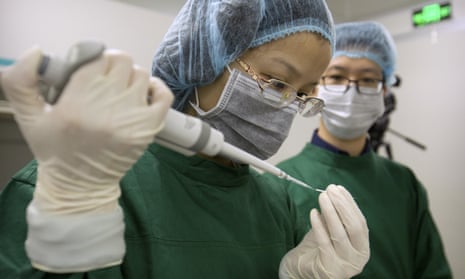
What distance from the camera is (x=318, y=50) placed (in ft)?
2.98

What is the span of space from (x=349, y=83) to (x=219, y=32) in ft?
3.03

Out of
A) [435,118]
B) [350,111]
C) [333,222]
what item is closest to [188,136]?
[333,222]

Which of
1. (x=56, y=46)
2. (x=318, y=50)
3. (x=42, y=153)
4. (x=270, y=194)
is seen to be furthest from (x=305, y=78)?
(x=56, y=46)

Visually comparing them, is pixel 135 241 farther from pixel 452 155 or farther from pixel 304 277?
pixel 452 155

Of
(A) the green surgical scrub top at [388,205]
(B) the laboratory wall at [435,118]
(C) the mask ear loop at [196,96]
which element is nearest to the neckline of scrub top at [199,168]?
(C) the mask ear loop at [196,96]

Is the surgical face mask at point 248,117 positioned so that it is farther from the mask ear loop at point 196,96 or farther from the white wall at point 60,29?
the white wall at point 60,29

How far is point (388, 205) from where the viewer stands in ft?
5.22

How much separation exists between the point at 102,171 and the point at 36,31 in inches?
62.4

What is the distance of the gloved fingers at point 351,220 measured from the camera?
857mm

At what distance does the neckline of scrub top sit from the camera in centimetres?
86

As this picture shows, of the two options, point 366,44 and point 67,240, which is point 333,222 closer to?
point 67,240

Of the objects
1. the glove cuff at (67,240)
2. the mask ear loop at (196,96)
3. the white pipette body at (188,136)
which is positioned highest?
the white pipette body at (188,136)

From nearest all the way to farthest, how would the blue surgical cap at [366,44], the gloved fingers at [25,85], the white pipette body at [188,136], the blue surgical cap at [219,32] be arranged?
the gloved fingers at [25,85] < the white pipette body at [188,136] < the blue surgical cap at [219,32] < the blue surgical cap at [366,44]

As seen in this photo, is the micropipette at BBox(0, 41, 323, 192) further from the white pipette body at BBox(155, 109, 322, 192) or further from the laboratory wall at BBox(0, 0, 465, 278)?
the laboratory wall at BBox(0, 0, 465, 278)
